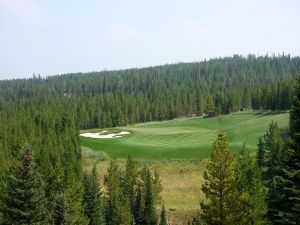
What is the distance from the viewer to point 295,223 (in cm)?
2247

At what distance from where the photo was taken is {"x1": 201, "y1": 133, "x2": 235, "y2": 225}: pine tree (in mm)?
24594

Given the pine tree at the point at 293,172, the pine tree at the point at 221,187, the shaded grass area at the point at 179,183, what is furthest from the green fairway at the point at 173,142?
the pine tree at the point at 293,172

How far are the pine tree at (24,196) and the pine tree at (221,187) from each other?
12273 millimetres

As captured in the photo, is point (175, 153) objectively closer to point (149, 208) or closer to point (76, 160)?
point (76, 160)

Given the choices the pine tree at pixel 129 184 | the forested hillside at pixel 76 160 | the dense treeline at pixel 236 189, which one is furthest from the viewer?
the pine tree at pixel 129 184

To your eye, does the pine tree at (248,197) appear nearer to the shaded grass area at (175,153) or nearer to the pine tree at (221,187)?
the pine tree at (221,187)

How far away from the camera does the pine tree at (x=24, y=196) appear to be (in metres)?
28.9

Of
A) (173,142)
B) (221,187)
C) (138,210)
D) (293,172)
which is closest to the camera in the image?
(293,172)

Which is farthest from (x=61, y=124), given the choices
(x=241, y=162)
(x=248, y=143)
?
(x=241, y=162)

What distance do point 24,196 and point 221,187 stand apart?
13.9 meters

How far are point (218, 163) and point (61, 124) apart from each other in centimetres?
10261

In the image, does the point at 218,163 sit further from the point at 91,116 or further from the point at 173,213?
the point at 91,116

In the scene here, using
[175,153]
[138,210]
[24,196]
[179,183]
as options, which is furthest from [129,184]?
→ [175,153]

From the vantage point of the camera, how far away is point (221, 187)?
24.9 metres
